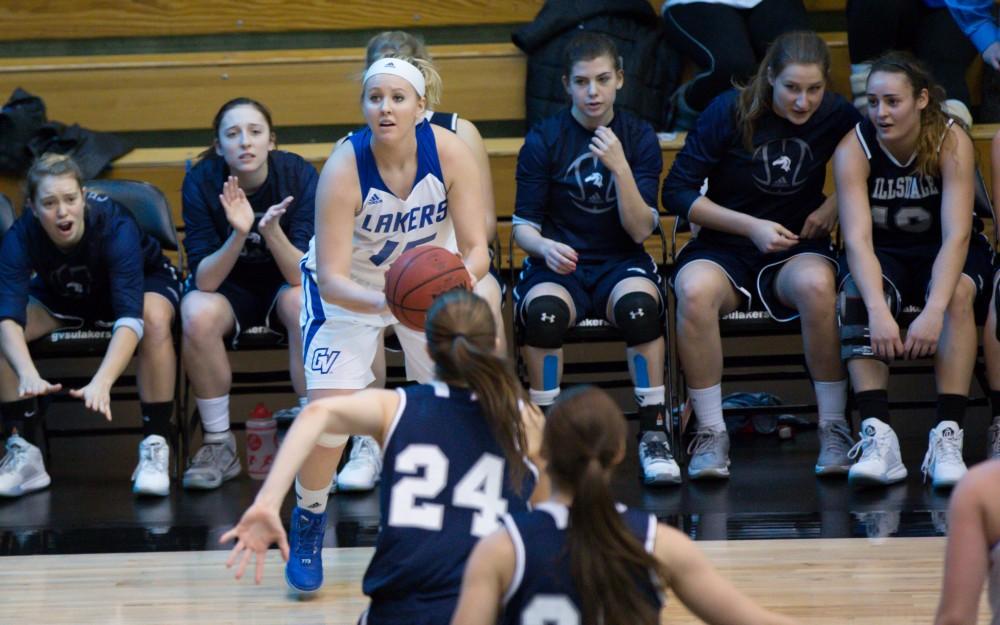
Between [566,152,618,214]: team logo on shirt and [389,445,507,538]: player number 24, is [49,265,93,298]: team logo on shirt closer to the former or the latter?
[566,152,618,214]: team logo on shirt

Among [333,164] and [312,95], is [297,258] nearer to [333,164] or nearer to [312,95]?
[333,164]

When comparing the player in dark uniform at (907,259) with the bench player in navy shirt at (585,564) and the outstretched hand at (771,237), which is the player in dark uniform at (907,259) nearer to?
the outstretched hand at (771,237)

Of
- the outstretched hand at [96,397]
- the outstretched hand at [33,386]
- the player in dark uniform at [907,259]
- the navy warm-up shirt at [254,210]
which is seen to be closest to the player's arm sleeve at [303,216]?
the navy warm-up shirt at [254,210]

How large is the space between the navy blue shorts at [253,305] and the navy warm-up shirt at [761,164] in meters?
1.47

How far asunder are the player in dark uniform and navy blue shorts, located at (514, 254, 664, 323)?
70 centimetres

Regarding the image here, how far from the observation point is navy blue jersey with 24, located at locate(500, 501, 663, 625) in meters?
2.00

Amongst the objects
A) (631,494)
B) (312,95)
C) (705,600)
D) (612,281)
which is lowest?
(631,494)

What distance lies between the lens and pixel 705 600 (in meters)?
2.01

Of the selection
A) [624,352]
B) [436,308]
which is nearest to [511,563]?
[436,308]

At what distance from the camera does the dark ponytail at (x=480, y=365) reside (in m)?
2.35

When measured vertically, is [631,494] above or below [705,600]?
below

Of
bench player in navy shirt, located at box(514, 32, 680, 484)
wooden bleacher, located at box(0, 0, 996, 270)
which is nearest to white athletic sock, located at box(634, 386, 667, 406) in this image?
bench player in navy shirt, located at box(514, 32, 680, 484)

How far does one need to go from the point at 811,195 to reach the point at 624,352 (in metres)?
1.35

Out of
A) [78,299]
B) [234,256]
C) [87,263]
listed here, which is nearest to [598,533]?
[234,256]
